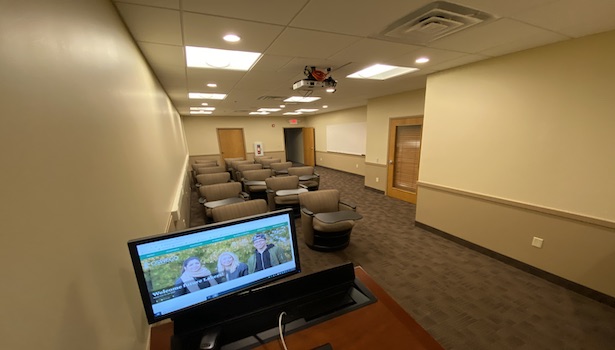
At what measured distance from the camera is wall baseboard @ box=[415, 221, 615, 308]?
7.04 ft

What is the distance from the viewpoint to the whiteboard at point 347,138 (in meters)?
7.62

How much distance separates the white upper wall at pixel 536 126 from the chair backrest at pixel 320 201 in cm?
176

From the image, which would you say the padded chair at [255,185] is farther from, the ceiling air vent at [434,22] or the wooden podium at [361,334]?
the wooden podium at [361,334]

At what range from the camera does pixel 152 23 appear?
171 cm

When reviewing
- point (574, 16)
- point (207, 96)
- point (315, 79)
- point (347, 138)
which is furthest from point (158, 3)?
point (347, 138)

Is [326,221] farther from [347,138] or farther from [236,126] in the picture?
[236,126]

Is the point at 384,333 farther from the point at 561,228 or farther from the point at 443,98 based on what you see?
the point at 443,98

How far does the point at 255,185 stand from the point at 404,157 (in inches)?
137

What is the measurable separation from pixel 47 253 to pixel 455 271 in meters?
3.36

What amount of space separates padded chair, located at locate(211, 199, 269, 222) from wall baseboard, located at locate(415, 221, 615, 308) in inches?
114

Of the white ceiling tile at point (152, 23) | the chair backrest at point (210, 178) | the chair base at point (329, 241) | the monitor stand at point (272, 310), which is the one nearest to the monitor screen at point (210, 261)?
the monitor stand at point (272, 310)

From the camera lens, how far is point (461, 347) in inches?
68.9

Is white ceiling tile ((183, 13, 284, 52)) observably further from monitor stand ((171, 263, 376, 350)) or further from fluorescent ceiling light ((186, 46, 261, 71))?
monitor stand ((171, 263, 376, 350))

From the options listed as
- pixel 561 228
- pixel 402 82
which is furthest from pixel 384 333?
pixel 402 82
